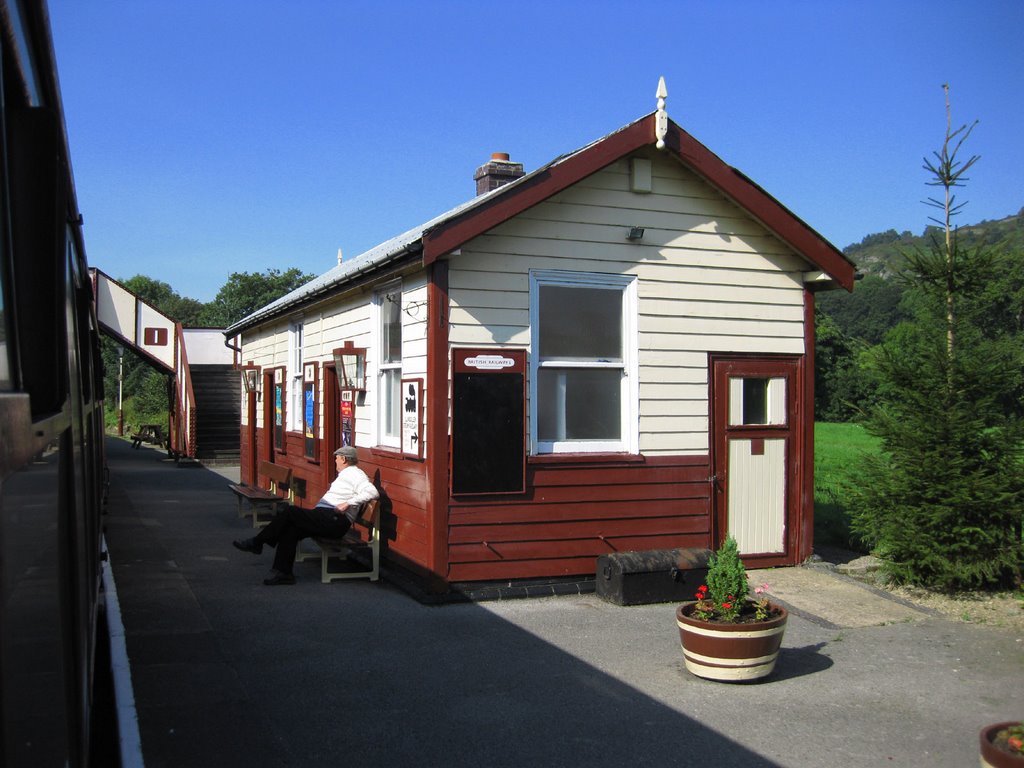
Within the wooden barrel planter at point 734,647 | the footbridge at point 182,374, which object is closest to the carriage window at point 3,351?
the wooden barrel planter at point 734,647

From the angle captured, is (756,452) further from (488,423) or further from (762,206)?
(488,423)

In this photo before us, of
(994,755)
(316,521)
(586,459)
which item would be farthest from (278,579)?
(994,755)

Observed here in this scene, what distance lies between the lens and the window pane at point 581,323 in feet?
30.9

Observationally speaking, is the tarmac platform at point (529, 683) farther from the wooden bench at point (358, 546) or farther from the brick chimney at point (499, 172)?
the brick chimney at point (499, 172)

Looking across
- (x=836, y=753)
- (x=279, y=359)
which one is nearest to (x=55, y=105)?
(x=836, y=753)

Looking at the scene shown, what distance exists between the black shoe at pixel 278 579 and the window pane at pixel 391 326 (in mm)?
2499

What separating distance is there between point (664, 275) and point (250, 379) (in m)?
11.5

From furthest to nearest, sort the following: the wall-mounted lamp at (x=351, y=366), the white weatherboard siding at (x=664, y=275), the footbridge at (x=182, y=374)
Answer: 1. the footbridge at (x=182, y=374)
2. the wall-mounted lamp at (x=351, y=366)
3. the white weatherboard siding at (x=664, y=275)

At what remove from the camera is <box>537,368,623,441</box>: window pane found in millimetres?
9383

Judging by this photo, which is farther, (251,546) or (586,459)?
(251,546)

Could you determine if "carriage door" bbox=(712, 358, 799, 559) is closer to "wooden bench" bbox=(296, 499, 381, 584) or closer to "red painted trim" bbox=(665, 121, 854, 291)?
"red painted trim" bbox=(665, 121, 854, 291)

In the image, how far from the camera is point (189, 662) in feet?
22.7

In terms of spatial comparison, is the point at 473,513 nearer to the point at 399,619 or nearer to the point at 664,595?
the point at 399,619

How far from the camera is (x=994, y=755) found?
3803 mm
